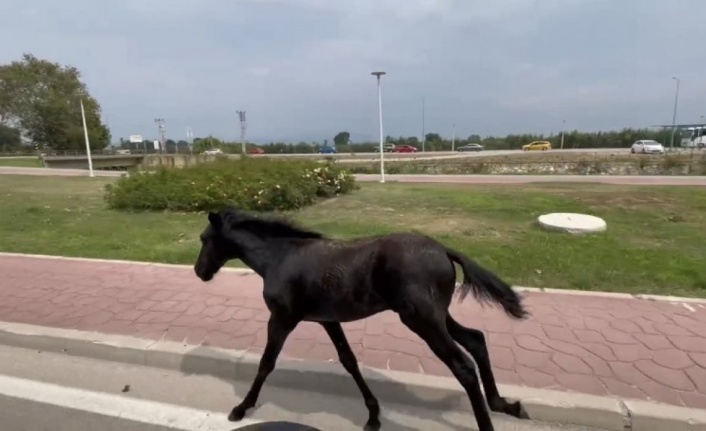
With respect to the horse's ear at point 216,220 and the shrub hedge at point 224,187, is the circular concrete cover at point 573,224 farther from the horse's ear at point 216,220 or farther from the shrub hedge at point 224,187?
the horse's ear at point 216,220

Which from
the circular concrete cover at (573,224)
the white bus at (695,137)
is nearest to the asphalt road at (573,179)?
the circular concrete cover at (573,224)

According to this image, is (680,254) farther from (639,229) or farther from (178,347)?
(178,347)

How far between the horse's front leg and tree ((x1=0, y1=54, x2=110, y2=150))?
61.4 metres

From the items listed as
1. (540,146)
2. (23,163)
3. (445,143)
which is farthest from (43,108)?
(540,146)

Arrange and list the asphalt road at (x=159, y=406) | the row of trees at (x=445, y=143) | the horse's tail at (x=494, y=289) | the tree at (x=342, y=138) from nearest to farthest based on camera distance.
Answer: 1. the horse's tail at (x=494, y=289)
2. the asphalt road at (x=159, y=406)
3. the row of trees at (x=445, y=143)
4. the tree at (x=342, y=138)

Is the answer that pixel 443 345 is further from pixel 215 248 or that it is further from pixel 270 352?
pixel 215 248

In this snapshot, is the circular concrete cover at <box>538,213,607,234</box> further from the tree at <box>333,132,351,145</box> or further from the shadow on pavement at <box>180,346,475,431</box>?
the tree at <box>333,132,351,145</box>

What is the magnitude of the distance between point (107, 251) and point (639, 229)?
9142 millimetres

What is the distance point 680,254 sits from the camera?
6.14 m

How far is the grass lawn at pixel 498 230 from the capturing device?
215 inches

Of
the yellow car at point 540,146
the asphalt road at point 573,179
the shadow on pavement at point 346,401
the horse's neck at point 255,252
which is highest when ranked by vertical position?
the horse's neck at point 255,252

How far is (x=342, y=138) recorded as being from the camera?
241 feet

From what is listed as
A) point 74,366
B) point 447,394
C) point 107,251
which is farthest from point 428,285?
point 107,251

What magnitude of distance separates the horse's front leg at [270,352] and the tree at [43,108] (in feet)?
201
